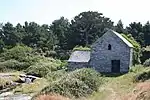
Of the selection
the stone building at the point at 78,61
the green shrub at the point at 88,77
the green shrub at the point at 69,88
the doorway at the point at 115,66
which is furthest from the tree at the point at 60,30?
the green shrub at the point at 69,88

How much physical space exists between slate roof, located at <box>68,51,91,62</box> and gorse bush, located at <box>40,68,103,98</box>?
41.2 ft

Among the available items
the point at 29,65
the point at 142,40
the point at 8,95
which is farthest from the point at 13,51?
the point at 142,40

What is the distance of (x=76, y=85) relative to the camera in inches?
789

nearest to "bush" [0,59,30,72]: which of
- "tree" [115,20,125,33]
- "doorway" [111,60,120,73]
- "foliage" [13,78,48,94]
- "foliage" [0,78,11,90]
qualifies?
"foliage" [0,78,11,90]

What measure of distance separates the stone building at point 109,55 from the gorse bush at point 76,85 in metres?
12.3

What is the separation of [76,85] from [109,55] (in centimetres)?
1591

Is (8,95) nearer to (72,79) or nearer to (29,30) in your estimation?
(72,79)

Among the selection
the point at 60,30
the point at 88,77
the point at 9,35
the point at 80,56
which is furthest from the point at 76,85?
the point at 60,30

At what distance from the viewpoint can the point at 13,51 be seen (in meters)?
43.5

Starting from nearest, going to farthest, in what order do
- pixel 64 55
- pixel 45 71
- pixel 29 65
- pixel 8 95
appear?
pixel 8 95 → pixel 45 71 → pixel 29 65 → pixel 64 55

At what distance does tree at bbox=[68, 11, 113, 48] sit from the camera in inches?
2370

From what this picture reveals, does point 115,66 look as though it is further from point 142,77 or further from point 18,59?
point 18,59

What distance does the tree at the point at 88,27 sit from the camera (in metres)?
60.2

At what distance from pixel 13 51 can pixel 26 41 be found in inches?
641
